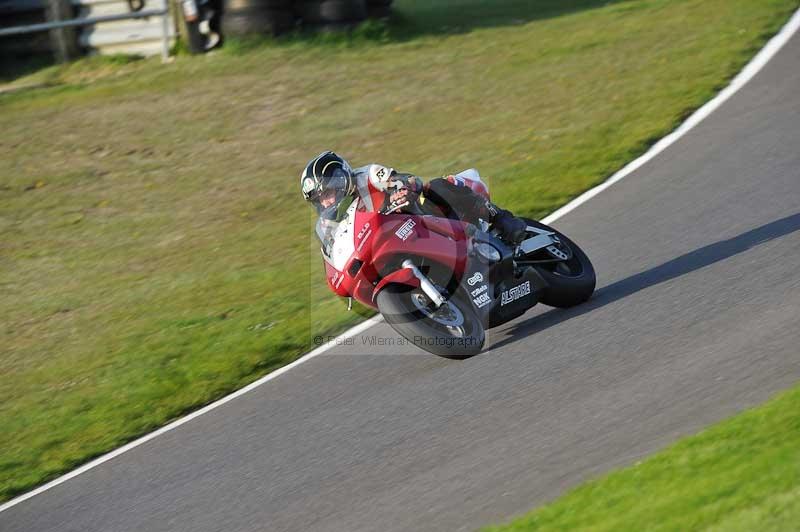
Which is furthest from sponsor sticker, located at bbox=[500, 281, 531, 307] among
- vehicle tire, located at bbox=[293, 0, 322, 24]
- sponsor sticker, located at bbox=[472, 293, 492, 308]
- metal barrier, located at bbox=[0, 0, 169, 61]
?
metal barrier, located at bbox=[0, 0, 169, 61]

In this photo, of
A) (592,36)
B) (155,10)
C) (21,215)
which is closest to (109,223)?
(21,215)

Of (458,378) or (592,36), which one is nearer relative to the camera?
(458,378)

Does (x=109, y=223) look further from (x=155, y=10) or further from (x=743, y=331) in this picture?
(x=743, y=331)

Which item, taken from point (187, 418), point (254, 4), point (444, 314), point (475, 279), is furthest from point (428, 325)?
point (254, 4)

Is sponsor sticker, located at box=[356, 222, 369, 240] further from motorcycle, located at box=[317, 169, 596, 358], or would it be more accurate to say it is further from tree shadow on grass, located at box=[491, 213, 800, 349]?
tree shadow on grass, located at box=[491, 213, 800, 349]

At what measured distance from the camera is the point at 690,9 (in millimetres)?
16422

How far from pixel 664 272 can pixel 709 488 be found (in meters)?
3.61

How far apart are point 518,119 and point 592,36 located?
3350mm

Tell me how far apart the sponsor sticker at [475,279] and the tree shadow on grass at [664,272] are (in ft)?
1.70

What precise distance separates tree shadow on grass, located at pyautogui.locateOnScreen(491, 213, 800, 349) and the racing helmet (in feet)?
4.82

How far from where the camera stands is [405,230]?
718 centimetres

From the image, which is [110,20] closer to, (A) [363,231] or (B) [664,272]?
(A) [363,231]

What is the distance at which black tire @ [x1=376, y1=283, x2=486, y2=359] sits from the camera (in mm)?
6922

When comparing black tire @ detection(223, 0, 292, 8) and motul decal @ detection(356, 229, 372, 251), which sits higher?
black tire @ detection(223, 0, 292, 8)
